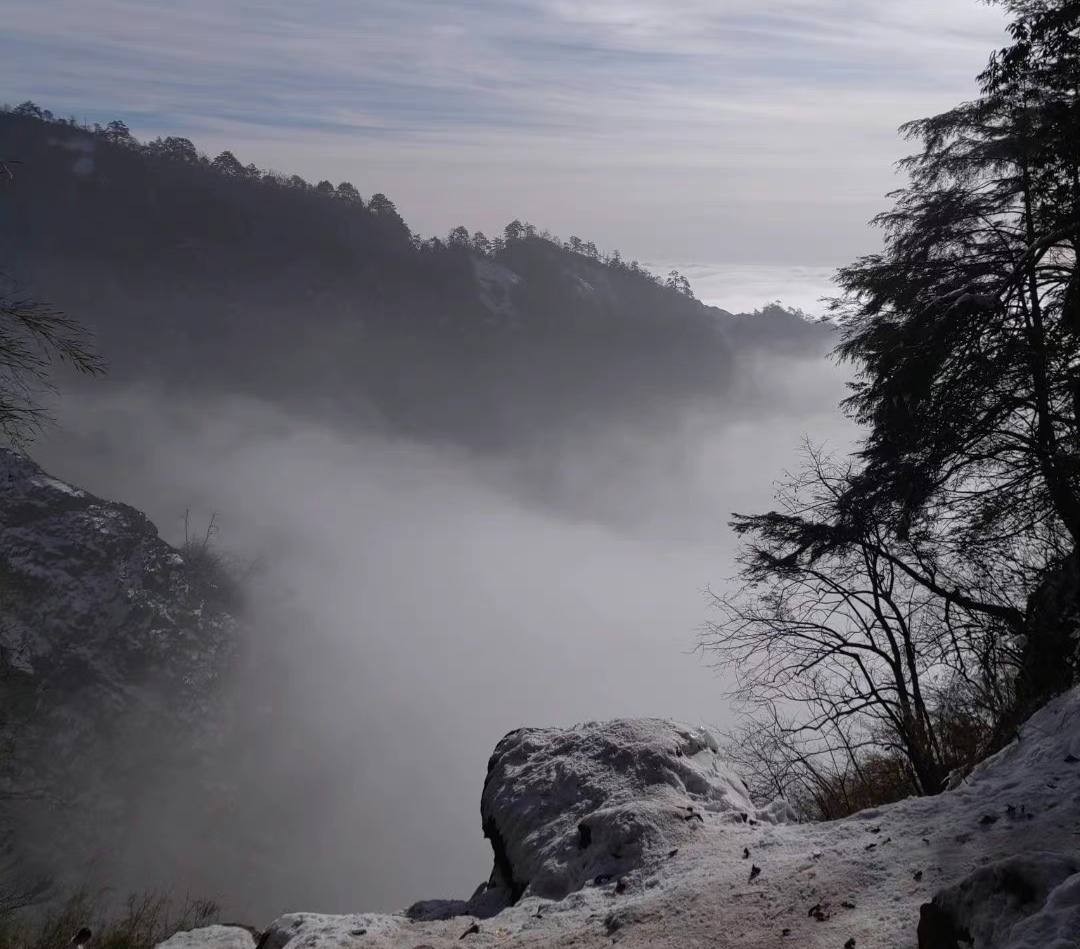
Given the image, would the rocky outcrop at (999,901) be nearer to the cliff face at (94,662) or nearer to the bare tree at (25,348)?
→ the bare tree at (25,348)

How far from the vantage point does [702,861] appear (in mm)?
4852

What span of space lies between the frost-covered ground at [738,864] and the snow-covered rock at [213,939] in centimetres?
6

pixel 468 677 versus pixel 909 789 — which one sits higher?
pixel 468 677

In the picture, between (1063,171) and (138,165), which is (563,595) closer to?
(138,165)

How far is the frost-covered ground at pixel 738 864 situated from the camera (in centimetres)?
312

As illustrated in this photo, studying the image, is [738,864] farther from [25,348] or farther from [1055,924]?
[25,348]

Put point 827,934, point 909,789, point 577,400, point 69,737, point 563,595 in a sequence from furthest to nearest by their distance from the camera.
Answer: point 577,400, point 563,595, point 69,737, point 909,789, point 827,934

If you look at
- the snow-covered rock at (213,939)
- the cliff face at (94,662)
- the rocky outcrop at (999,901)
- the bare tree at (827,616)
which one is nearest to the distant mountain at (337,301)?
the cliff face at (94,662)

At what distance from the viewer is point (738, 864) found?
15.3 ft

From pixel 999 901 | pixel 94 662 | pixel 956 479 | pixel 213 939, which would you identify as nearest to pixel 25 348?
pixel 213 939

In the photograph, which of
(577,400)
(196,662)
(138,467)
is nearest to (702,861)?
(196,662)

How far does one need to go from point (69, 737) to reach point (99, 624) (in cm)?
862

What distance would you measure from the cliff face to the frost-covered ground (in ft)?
183

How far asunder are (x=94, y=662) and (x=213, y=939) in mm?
63035
